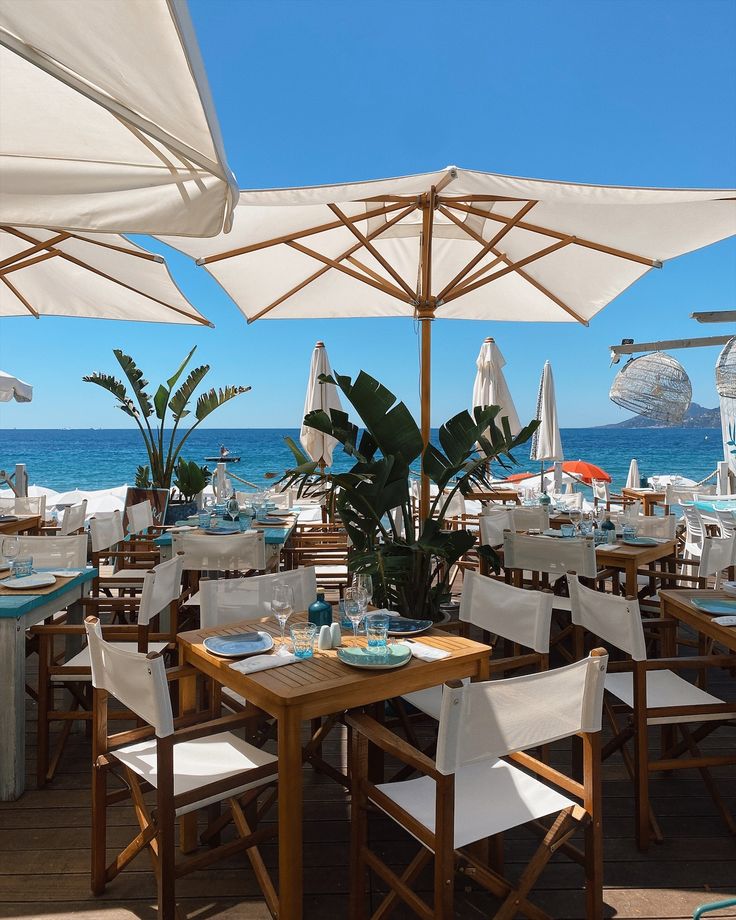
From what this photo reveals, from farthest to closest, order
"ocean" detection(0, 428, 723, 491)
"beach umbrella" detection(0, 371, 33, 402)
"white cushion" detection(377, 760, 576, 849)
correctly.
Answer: "ocean" detection(0, 428, 723, 491), "beach umbrella" detection(0, 371, 33, 402), "white cushion" detection(377, 760, 576, 849)

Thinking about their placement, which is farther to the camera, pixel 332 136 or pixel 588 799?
pixel 332 136

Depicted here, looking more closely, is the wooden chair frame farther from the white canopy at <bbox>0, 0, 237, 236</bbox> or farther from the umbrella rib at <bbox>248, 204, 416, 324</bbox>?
the umbrella rib at <bbox>248, 204, 416, 324</bbox>

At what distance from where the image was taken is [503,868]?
243cm

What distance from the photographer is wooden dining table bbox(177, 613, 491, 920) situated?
6.50ft

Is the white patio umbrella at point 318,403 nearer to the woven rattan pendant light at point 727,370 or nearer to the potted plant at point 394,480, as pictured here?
the potted plant at point 394,480

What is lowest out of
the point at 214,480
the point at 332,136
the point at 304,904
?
the point at 304,904

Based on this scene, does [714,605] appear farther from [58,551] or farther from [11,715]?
[58,551]

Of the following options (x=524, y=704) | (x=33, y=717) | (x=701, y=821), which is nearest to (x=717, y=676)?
(x=701, y=821)

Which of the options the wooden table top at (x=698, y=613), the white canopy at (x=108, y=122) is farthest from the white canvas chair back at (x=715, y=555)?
the white canopy at (x=108, y=122)

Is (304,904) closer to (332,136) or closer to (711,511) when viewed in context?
(711,511)

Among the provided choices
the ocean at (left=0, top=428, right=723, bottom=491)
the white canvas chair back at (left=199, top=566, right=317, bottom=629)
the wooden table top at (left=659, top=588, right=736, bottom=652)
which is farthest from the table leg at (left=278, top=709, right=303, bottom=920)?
the ocean at (left=0, top=428, right=723, bottom=491)

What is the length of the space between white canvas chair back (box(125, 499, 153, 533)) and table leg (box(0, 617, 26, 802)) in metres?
2.99

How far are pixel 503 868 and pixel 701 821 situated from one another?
97 cm

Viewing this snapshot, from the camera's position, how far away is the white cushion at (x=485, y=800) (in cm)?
189
